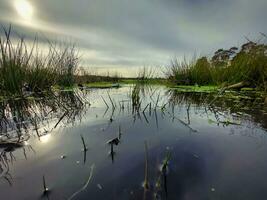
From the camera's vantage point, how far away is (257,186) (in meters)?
1.16

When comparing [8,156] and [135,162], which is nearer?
[135,162]

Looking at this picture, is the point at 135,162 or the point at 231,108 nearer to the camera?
the point at 135,162

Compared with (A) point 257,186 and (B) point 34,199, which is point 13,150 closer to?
(B) point 34,199

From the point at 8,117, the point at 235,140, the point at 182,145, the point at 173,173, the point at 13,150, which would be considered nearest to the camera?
the point at 173,173

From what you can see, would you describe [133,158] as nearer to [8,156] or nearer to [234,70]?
[8,156]

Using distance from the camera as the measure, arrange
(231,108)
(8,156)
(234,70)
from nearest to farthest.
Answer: (8,156) → (231,108) → (234,70)

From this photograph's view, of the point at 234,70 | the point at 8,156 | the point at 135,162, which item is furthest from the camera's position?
the point at 234,70

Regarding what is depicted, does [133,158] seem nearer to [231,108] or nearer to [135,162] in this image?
[135,162]

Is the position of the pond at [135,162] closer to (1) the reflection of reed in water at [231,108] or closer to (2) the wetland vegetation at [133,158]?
(2) the wetland vegetation at [133,158]

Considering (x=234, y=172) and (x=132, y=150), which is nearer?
(x=234, y=172)

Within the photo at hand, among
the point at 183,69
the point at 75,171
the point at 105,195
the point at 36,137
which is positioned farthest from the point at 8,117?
the point at 183,69

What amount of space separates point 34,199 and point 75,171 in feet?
1.08

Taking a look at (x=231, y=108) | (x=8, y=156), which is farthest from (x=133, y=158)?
(x=231, y=108)

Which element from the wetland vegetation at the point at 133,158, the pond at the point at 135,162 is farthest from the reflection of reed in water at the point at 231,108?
the pond at the point at 135,162
